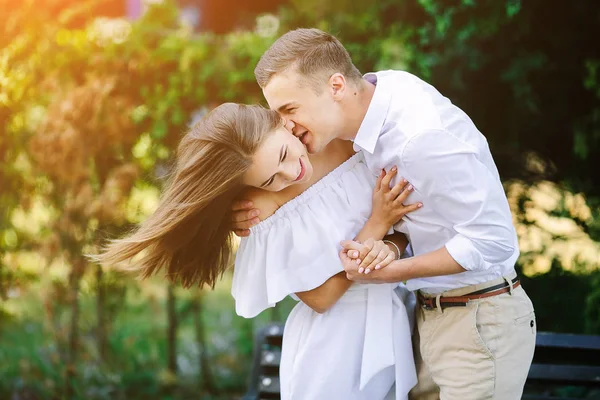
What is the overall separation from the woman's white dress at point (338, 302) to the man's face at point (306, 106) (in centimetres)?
17

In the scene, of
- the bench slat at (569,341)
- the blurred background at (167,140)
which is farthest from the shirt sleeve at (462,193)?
the blurred background at (167,140)

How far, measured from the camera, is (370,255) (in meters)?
2.19

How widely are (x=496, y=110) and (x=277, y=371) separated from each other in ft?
6.35

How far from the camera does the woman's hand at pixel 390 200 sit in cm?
221

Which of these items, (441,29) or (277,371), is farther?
(441,29)

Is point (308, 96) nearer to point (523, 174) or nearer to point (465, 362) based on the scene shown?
point (465, 362)

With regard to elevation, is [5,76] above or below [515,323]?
above

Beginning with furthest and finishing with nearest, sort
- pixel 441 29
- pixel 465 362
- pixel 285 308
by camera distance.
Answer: pixel 285 308 → pixel 441 29 → pixel 465 362

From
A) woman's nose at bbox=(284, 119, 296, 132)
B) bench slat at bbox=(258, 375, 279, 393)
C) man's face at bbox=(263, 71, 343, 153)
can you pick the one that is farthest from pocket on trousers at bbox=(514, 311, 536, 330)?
bench slat at bbox=(258, 375, 279, 393)

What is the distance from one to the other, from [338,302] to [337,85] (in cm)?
73

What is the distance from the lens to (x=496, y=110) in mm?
4047

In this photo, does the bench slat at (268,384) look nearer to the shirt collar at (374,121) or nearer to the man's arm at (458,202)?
the man's arm at (458,202)

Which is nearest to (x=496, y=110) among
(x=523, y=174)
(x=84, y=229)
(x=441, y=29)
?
(x=523, y=174)

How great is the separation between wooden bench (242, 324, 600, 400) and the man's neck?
132cm
